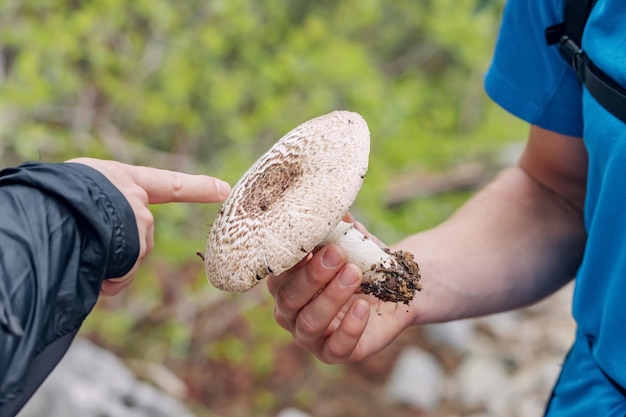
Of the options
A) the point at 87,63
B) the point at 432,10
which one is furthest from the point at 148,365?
the point at 432,10

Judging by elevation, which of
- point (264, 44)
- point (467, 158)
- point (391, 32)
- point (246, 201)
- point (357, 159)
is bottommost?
point (467, 158)

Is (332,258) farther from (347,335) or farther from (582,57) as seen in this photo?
(582,57)

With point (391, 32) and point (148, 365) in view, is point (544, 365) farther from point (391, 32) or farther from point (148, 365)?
point (391, 32)

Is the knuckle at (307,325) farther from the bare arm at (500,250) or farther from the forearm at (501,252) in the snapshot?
the forearm at (501,252)

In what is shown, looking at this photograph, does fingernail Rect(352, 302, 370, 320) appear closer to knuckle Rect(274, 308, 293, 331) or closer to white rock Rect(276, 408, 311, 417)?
knuckle Rect(274, 308, 293, 331)

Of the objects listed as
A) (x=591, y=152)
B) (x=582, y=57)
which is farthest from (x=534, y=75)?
(x=591, y=152)

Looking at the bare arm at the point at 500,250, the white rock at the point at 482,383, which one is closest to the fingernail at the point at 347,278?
the bare arm at the point at 500,250

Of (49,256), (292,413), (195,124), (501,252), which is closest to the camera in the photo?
(49,256)
